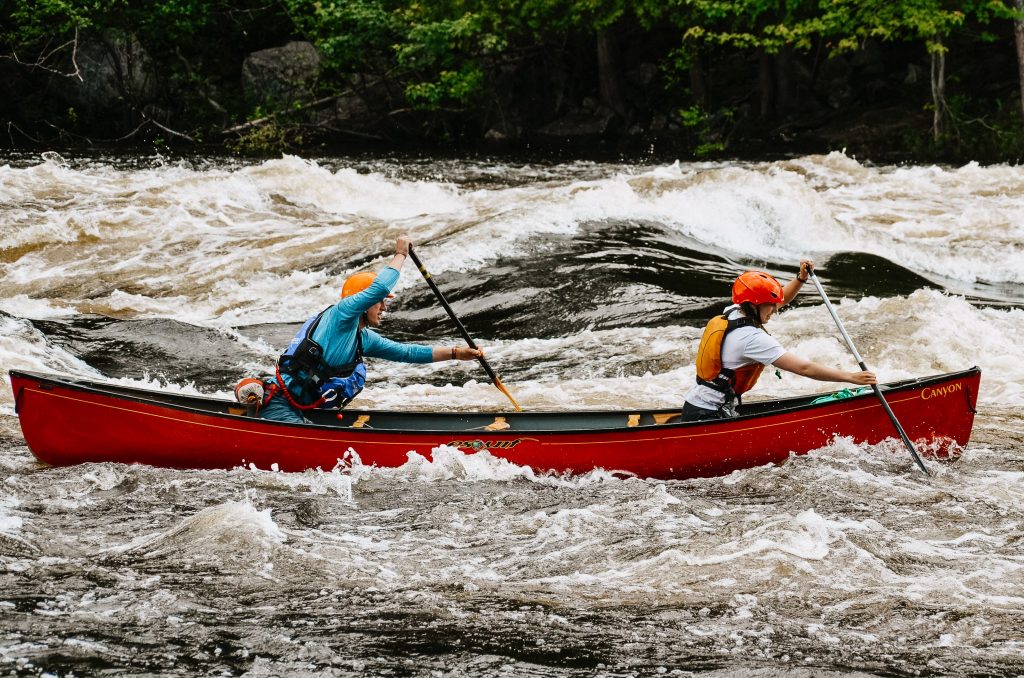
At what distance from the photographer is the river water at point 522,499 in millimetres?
4574

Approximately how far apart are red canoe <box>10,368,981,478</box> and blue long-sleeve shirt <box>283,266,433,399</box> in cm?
48

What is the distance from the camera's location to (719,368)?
277 inches

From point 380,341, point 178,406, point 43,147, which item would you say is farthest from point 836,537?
point 43,147

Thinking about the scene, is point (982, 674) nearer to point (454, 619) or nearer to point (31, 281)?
point (454, 619)

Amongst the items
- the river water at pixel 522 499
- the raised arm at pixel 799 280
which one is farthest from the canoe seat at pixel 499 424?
the raised arm at pixel 799 280

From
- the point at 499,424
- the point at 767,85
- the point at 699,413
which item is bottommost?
the point at 499,424

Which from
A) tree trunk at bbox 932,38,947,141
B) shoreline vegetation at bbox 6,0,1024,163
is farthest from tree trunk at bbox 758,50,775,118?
tree trunk at bbox 932,38,947,141

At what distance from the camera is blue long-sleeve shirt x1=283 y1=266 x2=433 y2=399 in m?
6.73

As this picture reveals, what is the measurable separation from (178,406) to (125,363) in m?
3.53

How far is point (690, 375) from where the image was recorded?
984 cm

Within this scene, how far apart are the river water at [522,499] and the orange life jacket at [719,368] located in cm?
58

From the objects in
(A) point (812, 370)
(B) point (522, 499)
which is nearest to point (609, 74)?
(A) point (812, 370)

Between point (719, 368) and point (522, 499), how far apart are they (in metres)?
1.52

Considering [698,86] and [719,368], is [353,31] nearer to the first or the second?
[698,86]
